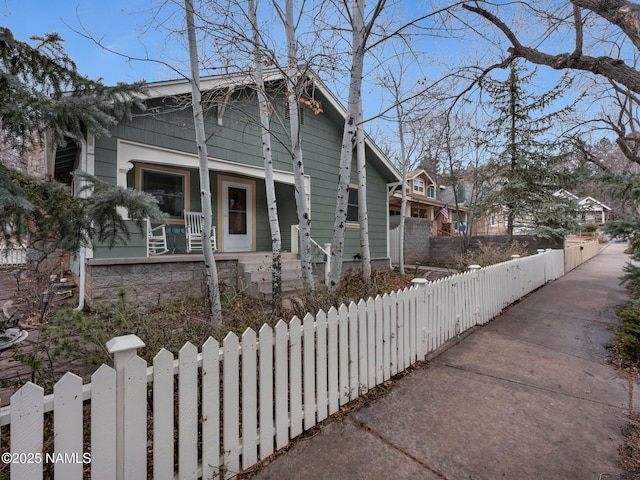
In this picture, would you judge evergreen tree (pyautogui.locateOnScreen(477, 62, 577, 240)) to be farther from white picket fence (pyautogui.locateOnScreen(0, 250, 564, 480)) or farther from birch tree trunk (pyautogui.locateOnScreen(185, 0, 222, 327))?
birch tree trunk (pyautogui.locateOnScreen(185, 0, 222, 327))

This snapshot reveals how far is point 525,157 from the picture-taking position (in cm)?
1249

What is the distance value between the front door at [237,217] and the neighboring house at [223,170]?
0.03 meters

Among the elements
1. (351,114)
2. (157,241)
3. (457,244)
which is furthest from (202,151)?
(457,244)

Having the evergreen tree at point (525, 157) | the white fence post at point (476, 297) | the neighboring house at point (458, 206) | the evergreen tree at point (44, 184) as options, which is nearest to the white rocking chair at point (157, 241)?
the evergreen tree at point (44, 184)

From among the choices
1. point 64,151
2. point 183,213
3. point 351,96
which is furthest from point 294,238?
point 64,151

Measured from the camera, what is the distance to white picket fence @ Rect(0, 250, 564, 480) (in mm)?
1437

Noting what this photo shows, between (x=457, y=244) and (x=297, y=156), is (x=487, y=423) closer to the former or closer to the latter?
(x=297, y=156)

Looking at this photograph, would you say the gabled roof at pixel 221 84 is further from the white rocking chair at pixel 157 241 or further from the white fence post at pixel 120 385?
the white fence post at pixel 120 385

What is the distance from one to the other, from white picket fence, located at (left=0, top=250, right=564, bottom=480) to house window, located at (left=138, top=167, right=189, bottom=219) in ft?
19.5

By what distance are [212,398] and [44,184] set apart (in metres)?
2.02

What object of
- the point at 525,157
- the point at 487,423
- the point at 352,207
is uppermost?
the point at 525,157

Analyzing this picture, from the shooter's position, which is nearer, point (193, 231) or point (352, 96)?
point (352, 96)

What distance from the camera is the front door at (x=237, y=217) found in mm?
8625

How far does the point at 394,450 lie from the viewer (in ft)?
7.29
